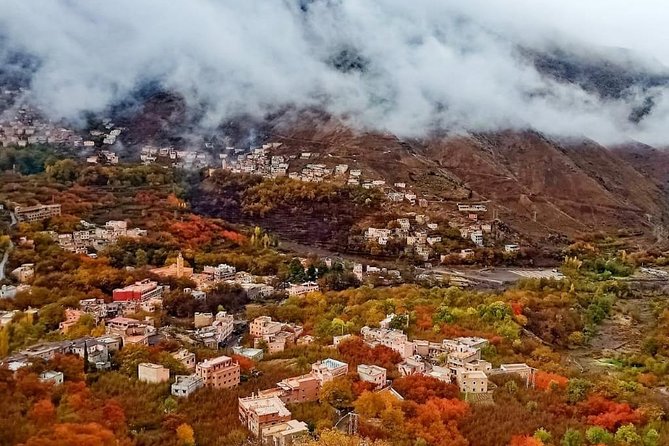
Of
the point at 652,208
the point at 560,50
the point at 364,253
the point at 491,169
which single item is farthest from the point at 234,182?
the point at 560,50

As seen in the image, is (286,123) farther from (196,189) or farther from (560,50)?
(560,50)

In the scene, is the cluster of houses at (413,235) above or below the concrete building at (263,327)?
above

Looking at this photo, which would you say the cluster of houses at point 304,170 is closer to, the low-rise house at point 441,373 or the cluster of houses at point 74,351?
the low-rise house at point 441,373

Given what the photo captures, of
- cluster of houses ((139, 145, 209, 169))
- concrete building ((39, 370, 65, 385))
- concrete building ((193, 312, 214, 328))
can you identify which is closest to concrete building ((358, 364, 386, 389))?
concrete building ((193, 312, 214, 328))

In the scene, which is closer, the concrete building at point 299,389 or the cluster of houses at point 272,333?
the concrete building at point 299,389

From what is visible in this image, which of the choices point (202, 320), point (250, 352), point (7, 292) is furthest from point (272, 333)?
Answer: point (7, 292)

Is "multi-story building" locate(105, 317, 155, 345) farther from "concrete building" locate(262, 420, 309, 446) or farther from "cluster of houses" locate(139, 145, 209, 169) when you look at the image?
"cluster of houses" locate(139, 145, 209, 169)

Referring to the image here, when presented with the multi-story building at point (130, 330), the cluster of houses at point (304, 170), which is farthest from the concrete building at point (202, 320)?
the cluster of houses at point (304, 170)

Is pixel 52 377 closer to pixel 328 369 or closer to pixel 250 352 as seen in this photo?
pixel 250 352
